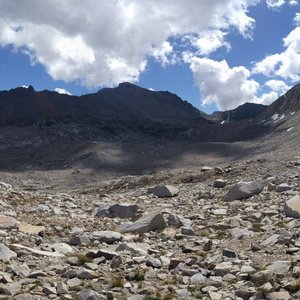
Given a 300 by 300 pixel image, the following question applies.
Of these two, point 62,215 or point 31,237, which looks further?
point 62,215

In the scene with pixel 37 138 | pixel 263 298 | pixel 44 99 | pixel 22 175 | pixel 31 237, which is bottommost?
pixel 263 298

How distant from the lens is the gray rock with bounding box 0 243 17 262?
31.0 feet

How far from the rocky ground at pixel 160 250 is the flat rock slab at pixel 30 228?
26 mm

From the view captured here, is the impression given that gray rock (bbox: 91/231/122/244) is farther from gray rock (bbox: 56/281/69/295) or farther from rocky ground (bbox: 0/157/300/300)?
gray rock (bbox: 56/281/69/295)

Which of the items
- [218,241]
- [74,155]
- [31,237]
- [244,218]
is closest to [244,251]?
[218,241]

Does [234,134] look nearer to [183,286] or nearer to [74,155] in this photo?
[74,155]

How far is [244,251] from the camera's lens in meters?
10.5

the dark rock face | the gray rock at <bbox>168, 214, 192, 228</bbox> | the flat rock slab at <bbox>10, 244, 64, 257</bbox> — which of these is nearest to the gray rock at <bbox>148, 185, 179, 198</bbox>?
the gray rock at <bbox>168, 214, 192, 228</bbox>

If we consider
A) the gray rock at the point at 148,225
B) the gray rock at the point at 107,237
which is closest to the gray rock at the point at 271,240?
the gray rock at the point at 148,225

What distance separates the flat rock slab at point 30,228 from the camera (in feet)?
40.9

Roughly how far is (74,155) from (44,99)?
11014 centimetres

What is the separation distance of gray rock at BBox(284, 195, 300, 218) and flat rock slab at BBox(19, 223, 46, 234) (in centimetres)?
694

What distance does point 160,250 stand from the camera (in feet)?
36.2

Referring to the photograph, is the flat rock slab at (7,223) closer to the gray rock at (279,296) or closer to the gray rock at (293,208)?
the gray rock at (279,296)
